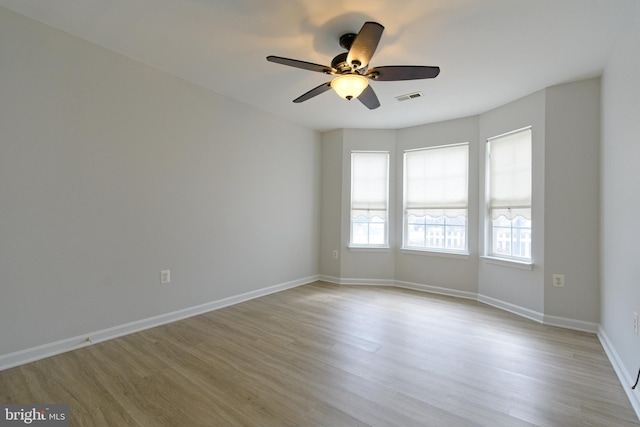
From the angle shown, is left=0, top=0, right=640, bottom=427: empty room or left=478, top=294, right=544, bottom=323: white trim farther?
left=478, top=294, right=544, bottom=323: white trim

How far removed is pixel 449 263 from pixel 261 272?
2721mm

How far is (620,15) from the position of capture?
6.45 feet

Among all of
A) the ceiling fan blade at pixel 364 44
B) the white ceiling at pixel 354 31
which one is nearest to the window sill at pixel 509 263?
the white ceiling at pixel 354 31

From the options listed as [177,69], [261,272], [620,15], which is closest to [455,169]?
[620,15]

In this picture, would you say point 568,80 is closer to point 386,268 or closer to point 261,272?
point 386,268

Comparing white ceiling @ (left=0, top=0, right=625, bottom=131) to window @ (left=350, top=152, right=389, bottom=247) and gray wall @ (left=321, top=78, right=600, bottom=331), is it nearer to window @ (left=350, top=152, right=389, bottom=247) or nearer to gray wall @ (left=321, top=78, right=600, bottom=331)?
gray wall @ (left=321, top=78, right=600, bottom=331)

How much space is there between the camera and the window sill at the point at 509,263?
10.6 feet

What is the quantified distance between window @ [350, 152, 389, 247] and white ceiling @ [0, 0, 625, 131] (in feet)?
5.27

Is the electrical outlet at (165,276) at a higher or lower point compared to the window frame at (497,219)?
lower

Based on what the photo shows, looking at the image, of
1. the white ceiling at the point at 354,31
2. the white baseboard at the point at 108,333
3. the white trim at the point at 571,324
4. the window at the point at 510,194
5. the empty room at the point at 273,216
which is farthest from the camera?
the window at the point at 510,194

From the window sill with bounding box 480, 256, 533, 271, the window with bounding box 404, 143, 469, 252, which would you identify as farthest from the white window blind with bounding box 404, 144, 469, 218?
the window sill with bounding box 480, 256, 533, 271

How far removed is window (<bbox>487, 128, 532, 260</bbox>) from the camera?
3324 mm

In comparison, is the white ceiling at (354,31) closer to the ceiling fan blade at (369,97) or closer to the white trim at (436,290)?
the ceiling fan blade at (369,97)

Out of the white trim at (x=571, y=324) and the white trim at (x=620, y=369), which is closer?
the white trim at (x=620, y=369)
